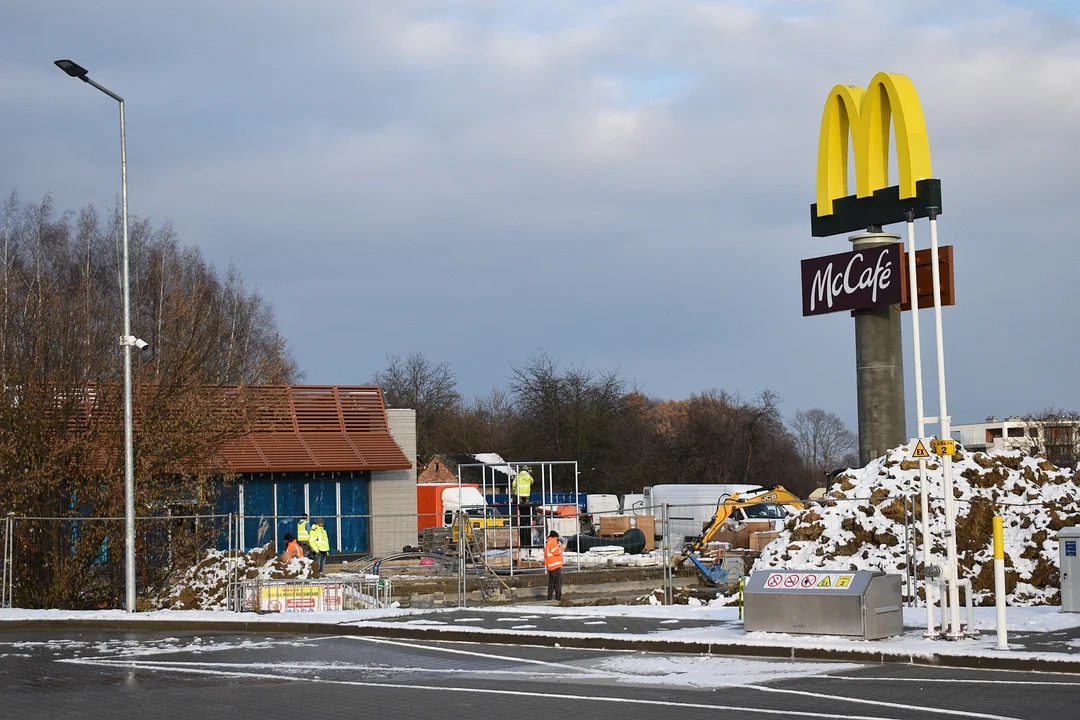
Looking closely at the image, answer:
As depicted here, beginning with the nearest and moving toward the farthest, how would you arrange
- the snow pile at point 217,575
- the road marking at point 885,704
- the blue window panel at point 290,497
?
the road marking at point 885,704, the snow pile at point 217,575, the blue window panel at point 290,497

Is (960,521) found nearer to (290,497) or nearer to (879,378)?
(879,378)

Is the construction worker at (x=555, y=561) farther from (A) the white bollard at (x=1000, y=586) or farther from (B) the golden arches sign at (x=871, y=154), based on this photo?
(A) the white bollard at (x=1000, y=586)

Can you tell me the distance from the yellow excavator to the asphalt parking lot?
1694 cm

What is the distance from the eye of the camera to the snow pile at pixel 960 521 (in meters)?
22.8

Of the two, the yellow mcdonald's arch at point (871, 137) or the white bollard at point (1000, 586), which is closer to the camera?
the white bollard at point (1000, 586)

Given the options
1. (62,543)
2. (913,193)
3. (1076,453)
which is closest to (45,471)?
(62,543)

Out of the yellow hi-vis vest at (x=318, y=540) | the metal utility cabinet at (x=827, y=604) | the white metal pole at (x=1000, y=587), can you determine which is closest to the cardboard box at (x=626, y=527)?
the yellow hi-vis vest at (x=318, y=540)

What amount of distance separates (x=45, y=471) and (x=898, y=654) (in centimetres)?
1721

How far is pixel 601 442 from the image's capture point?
76625mm

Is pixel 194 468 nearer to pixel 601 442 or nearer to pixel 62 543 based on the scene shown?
pixel 62 543

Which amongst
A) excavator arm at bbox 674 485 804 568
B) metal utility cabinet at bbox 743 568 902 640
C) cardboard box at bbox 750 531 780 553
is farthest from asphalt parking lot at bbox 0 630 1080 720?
cardboard box at bbox 750 531 780 553

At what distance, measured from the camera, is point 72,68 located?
21000 millimetres

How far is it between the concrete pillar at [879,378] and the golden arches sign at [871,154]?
81cm

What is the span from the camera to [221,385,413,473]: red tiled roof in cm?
4400
